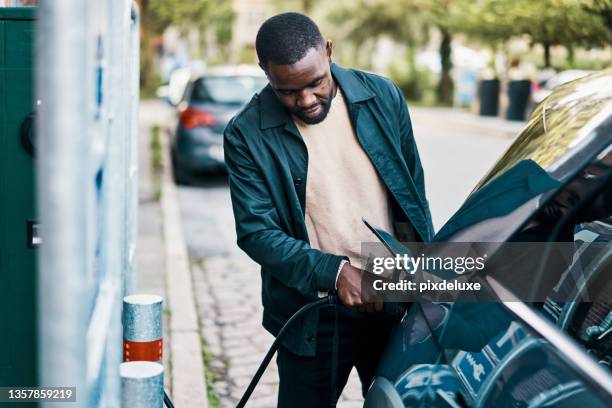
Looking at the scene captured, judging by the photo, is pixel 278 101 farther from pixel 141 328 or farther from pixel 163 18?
pixel 163 18

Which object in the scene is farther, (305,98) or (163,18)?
(163,18)

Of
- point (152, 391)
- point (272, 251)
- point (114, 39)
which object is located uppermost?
point (114, 39)

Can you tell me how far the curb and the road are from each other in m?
0.11

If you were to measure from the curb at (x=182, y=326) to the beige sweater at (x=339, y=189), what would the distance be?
217cm

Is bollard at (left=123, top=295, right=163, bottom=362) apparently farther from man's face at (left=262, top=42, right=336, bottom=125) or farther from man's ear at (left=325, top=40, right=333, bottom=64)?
man's ear at (left=325, top=40, right=333, bottom=64)

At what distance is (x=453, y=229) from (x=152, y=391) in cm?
81

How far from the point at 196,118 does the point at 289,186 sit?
9.77m

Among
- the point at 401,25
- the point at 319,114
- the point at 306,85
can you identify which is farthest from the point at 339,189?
the point at 401,25

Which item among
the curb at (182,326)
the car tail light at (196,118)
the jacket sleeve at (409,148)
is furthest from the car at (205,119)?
the jacket sleeve at (409,148)

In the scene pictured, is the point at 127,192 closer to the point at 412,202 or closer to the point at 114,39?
the point at 114,39

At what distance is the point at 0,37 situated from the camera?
2801 mm

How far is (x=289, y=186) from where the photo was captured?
2.51 metres

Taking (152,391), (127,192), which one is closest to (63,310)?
(152,391)

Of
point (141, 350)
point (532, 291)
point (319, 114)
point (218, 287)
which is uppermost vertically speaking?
point (319, 114)
